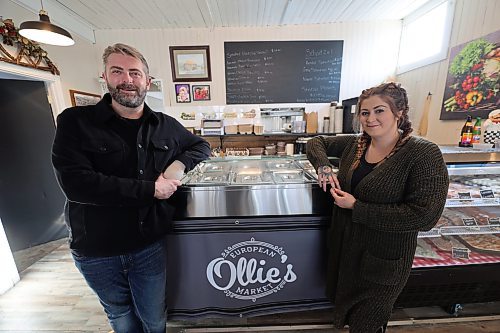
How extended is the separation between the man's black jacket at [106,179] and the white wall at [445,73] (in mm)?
3019

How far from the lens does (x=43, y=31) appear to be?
1688 mm

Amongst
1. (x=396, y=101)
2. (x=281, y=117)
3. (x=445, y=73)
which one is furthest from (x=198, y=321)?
(x=445, y=73)

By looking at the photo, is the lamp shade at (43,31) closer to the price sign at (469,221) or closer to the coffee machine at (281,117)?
the coffee machine at (281,117)

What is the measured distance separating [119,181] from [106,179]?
0.16 feet

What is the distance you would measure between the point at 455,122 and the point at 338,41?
1.89m

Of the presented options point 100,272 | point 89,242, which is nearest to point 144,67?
point 89,242

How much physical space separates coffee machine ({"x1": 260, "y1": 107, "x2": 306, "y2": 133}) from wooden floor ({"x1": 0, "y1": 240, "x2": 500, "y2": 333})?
8.30ft

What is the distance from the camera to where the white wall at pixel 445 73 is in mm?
2088

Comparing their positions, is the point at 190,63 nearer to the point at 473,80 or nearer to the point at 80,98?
the point at 80,98

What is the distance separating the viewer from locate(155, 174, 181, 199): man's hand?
981mm

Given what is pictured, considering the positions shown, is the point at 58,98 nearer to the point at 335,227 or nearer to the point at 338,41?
the point at 335,227

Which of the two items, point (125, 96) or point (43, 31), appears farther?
point (43, 31)

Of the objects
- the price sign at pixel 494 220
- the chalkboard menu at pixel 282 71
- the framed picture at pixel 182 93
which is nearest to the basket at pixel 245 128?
the chalkboard menu at pixel 282 71

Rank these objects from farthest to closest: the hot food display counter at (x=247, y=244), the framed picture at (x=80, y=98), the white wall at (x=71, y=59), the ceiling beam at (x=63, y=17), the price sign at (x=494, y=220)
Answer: the framed picture at (x=80, y=98)
the ceiling beam at (x=63, y=17)
the white wall at (x=71, y=59)
the price sign at (x=494, y=220)
the hot food display counter at (x=247, y=244)
